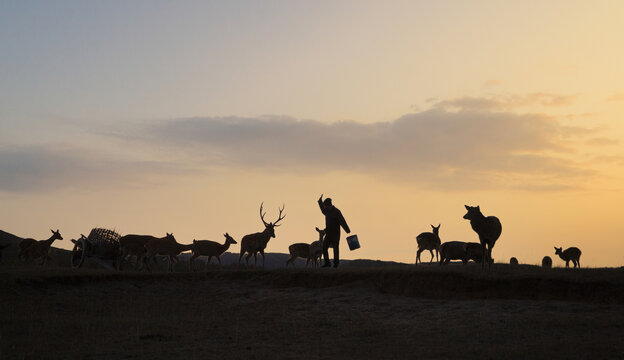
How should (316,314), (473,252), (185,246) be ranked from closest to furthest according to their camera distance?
(316,314) < (473,252) < (185,246)

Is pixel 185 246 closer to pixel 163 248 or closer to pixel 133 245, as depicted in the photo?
pixel 163 248

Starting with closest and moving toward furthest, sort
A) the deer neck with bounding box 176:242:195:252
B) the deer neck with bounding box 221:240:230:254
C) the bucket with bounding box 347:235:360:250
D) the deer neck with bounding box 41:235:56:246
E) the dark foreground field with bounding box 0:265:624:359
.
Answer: the dark foreground field with bounding box 0:265:624:359 → the bucket with bounding box 347:235:360:250 → the deer neck with bounding box 176:242:195:252 → the deer neck with bounding box 41:235:56:246 → the deer neck with bounding box 221:240:230:254

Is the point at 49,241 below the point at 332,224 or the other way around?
below

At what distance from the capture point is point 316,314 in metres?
19.3

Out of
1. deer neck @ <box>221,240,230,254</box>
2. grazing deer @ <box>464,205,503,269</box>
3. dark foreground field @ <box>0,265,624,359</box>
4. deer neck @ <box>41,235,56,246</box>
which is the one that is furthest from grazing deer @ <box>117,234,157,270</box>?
grazing deer @ <box>464,205,503,269</box>

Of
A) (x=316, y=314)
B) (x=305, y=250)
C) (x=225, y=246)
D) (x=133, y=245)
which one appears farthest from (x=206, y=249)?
(x=316, y=314)

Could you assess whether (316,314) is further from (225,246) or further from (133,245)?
(225,246)

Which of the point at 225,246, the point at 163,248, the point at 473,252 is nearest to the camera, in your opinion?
the point at 473,252

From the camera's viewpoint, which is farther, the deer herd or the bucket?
the deer herd

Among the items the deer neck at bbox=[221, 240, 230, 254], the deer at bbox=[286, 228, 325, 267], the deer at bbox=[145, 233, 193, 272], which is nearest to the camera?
the deer at bbox=[145, 233, 193, 272]

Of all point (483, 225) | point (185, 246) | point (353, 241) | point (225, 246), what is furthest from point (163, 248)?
point (483, 225)

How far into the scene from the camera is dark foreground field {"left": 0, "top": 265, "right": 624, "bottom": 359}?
47.5 feet

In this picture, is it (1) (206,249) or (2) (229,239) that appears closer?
(1) (206,249)

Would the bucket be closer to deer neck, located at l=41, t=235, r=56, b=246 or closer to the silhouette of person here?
the silhouette of person
